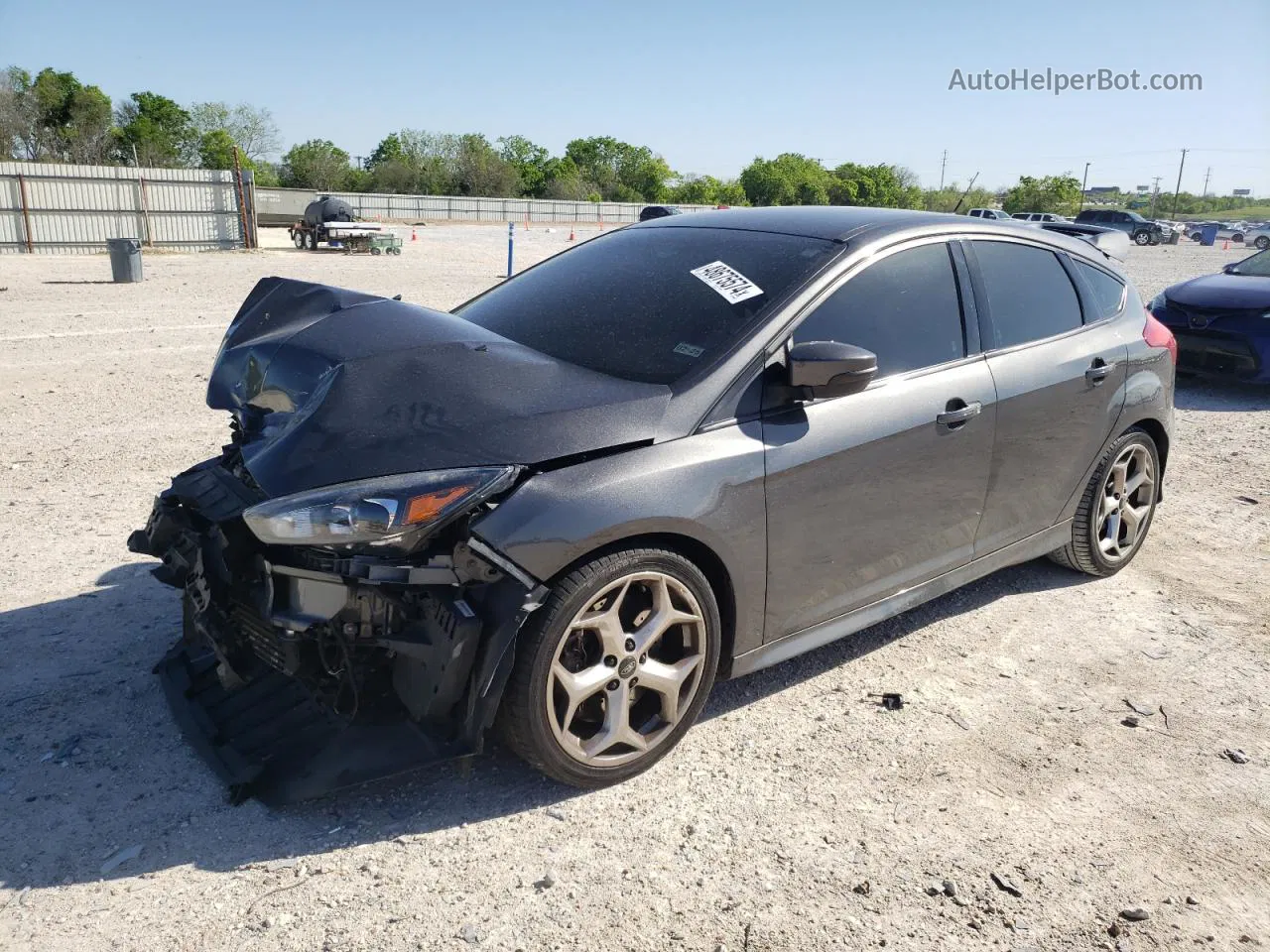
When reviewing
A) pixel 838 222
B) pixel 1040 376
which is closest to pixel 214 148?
pixel 838 222

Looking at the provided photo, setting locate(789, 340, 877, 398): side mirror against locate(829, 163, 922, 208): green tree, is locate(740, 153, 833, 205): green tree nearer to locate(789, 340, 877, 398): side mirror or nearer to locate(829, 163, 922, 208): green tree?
locate(829, 163, 922, 208): green tree

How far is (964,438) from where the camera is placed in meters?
3.87

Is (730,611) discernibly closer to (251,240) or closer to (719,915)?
(719,915)

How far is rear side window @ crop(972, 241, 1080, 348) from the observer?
4.19 metres

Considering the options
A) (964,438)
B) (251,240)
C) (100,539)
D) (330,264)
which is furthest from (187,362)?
(251,240)

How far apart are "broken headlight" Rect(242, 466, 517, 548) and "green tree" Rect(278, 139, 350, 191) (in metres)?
76.1

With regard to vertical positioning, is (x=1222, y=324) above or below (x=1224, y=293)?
below

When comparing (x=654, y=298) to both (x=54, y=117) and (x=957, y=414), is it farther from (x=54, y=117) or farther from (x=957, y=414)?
(x=54, y=117)

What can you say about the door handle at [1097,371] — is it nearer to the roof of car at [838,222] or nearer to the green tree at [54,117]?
the roof of car at [838,222]

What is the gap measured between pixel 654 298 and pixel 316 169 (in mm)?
78795

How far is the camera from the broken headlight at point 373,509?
2693 mm

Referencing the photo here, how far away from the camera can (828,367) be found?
3.21 m

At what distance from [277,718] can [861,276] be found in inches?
100

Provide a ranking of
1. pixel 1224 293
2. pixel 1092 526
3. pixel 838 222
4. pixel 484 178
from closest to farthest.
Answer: pixel 838 222 < pixel 1092 526 < pixel 1224 293 < pixel 484 178
